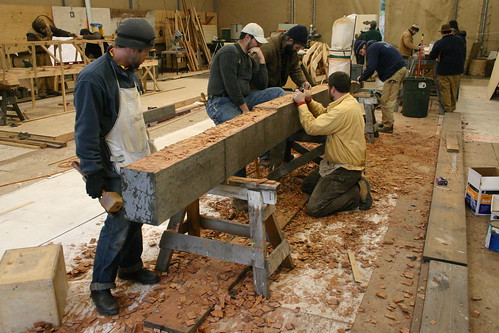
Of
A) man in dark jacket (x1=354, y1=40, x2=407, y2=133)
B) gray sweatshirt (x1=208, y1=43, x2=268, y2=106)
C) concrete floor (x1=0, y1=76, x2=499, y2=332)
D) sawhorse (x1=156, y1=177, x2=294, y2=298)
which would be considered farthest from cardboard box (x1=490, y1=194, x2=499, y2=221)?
man in dark jacket (x1=354, y1=40, x2=407, y2=133)

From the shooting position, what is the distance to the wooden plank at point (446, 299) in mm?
2914

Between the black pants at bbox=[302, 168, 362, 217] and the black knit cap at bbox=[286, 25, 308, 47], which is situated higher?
the black knit cap at bbox=[286, 25, 308, 47]

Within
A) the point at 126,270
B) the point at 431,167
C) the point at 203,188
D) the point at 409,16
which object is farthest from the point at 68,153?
the point at 409,16

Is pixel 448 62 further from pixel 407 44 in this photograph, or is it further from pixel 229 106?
pixel 229 106

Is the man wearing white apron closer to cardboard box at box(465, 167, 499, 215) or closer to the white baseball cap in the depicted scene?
the white baseball cap

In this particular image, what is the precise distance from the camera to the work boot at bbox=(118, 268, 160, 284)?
3.42 meters

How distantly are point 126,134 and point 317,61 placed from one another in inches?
343

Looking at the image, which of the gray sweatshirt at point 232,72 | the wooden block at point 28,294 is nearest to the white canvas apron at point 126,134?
the wooden block at point 28,294

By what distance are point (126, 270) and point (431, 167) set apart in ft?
15.6

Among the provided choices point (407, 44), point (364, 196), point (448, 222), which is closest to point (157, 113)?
point (364, 196)

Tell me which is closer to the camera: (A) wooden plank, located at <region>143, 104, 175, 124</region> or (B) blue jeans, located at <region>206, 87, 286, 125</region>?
(B) blue jeans, located at <region>206, 87, 286, 125</region>

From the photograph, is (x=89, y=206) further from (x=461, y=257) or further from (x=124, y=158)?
(x=461, y=257)

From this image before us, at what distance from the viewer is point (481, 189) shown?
15.1ft

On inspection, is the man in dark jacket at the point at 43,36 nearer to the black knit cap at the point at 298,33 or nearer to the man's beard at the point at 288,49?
the man's beard at the point at 288,49
